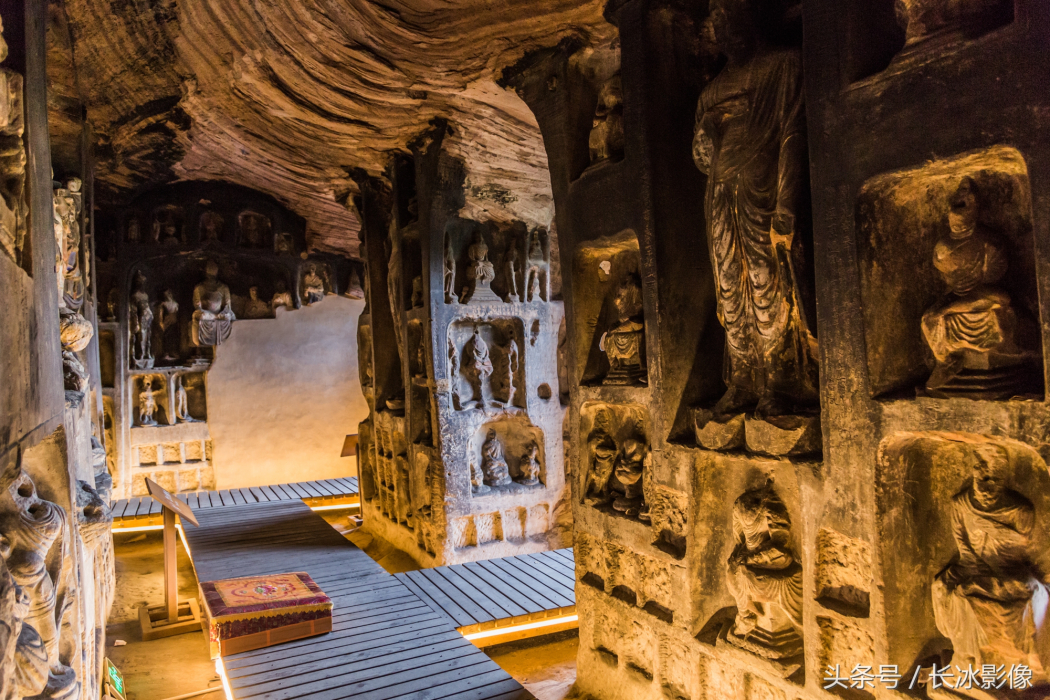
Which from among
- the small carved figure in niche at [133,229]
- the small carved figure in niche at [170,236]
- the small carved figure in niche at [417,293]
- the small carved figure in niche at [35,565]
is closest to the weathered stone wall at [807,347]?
the small carved figure in niche at [35,565]

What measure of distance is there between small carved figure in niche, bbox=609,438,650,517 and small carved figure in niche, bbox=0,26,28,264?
9.37 feet

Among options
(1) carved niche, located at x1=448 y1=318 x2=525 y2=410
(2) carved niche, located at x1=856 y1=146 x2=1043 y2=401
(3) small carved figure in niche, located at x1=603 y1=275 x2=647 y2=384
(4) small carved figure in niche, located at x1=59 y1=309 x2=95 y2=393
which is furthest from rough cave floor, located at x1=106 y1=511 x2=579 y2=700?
(2) carved niche, located at x1=856 y1=146 x2=1043 y2=401

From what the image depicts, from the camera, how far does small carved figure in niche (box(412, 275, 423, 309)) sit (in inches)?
277

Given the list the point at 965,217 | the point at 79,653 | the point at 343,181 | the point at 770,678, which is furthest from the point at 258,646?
the point at 343,181

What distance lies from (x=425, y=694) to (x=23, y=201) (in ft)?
9.45

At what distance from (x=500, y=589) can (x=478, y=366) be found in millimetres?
2189

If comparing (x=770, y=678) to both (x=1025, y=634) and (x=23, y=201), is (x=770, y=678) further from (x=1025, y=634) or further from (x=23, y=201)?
(x=23, y=201)

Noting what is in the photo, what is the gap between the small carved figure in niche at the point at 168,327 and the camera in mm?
10258

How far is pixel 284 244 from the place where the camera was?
422 inches

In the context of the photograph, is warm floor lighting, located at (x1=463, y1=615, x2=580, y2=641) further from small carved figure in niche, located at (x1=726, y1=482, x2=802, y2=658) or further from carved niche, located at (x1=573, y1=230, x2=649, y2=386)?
small carved figure in niche, located at (x1=726, y1=482, x2=802, y2=658)

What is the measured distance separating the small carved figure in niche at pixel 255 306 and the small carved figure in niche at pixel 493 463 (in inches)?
207

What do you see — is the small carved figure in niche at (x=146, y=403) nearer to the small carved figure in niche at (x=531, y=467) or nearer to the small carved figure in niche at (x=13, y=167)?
the small carved figure in niche at (x=531, y=467)

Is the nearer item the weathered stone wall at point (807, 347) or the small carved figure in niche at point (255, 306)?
the weathered stone wall at point (807, 347)

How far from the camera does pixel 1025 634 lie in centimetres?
223
